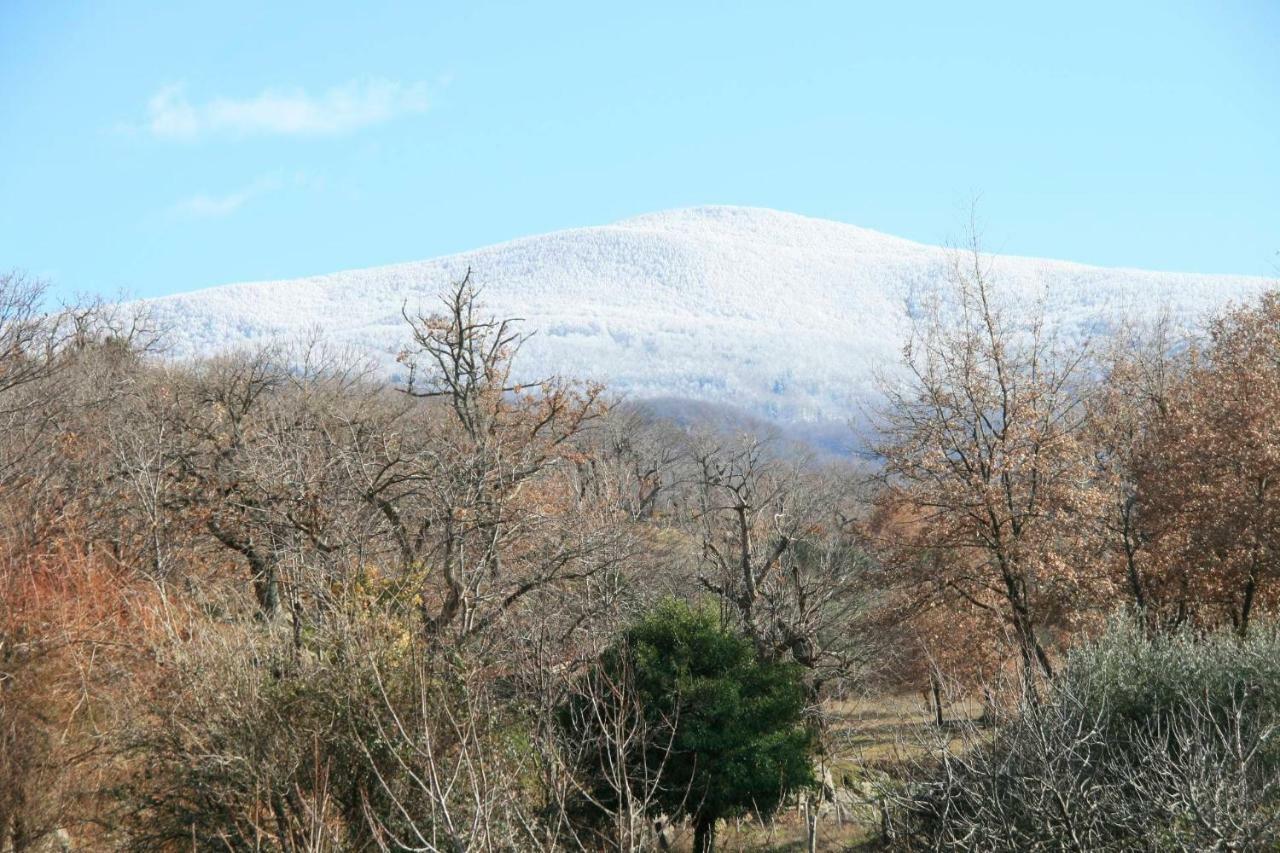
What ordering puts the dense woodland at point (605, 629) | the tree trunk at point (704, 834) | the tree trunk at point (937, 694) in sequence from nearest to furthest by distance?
1. the dense woodland at point (605, 629)
2. the tree trunk at point (937, 694)
3. the tree trunk at point (704, 834)

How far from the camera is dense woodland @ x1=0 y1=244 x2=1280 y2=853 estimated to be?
41.0 ft

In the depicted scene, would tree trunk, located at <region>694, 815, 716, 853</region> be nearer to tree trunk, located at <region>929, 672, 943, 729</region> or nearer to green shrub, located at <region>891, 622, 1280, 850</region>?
green shrub, located at <region>891, 622, 1280, 850</region>

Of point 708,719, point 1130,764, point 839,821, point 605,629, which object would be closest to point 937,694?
point 839,821

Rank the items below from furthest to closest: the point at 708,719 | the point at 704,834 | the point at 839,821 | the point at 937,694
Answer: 1. the point at 839,821
2. the point at 937,694
3. the point at 704,834
4. the point at 708,719

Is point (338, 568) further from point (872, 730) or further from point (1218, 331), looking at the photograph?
point (1218, 331)

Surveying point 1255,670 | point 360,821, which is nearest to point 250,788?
point 360,821

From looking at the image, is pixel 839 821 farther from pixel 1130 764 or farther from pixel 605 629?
pixel 1130 764

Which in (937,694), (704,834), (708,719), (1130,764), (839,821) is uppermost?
(1130,764)

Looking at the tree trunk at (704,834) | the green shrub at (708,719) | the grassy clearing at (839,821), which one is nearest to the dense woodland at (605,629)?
the green shrub at (708,719)

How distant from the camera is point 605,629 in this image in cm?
2602

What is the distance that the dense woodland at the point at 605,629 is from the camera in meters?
12.5

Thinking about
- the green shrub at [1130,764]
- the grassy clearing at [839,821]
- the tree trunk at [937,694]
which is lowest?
the grassy clearing at [839,821]

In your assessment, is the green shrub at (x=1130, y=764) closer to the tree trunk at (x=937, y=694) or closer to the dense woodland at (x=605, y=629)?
the dense woodland at (x=605, y=629)

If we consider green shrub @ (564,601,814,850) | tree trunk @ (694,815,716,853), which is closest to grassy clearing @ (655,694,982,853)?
tree trunk @ (694,815,716,853)
